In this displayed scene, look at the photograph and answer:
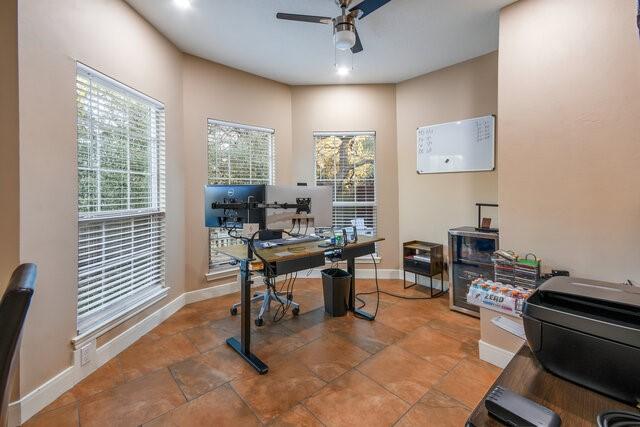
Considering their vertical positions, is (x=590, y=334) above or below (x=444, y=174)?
below

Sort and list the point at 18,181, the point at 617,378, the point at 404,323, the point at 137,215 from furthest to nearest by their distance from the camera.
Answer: the point at 404,323 → the point at 137,215 → the point at 18,181 → the point at 617,378

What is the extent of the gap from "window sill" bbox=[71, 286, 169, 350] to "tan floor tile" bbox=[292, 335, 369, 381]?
1473mm

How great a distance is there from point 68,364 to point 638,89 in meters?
4.06

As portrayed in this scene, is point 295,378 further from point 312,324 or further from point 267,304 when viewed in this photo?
point 267,304

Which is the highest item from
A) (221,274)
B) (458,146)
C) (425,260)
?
(458,146)

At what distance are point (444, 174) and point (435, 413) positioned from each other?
283cm

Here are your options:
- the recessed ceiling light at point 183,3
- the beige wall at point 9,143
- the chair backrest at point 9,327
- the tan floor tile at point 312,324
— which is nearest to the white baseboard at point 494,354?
the tan floor tile at point 312,324

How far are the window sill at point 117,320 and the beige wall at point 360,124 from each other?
234 centimetres

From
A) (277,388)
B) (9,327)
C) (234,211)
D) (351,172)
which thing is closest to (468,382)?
(277,388)

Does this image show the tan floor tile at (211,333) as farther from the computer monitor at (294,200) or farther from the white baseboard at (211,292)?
the computer monitor at (294,200)

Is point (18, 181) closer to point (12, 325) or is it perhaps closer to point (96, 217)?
point (96, 217)

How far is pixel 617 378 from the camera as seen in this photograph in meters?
0.73

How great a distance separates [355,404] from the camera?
182 cm

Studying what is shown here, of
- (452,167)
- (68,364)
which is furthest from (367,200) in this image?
(68,364)
